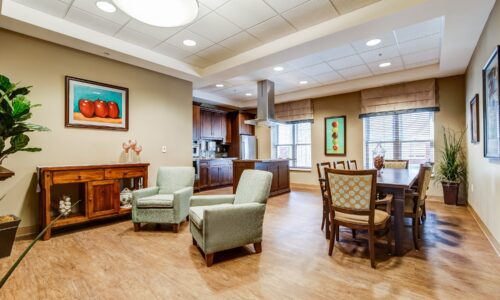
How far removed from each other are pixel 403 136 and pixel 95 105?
6231mm

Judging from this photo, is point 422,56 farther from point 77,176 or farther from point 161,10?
point 77,176

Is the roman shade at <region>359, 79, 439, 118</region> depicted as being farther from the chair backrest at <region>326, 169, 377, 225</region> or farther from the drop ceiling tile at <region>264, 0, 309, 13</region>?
the chair backrest at <region>326, 169, 377, 225</region>

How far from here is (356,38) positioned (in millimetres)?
3361

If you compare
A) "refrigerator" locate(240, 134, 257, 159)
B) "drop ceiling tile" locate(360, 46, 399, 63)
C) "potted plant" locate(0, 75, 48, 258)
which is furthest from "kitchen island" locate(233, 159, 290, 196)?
"potted plant" locate(0, 75, 48, 258)

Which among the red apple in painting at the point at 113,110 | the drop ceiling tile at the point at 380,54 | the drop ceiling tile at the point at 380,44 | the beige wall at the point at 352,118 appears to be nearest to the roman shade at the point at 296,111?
the beige wall at the point at 352,118

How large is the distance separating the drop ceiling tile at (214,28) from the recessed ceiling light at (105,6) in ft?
3.05

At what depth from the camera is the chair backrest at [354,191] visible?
2324 millimetres

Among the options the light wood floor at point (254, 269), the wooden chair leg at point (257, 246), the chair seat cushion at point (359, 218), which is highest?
the chair seat cushion at point (359, 218)

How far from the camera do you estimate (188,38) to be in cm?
371

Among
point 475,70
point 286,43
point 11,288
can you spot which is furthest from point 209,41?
point 475,70

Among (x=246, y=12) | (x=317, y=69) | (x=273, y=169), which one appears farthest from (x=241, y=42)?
(x=273, y=169)

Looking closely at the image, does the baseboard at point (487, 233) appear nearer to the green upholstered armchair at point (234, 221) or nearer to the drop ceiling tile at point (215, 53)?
the green upholstered armchair at point (234, 221)

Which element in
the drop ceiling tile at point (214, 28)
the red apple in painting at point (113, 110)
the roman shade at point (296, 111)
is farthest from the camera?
the roman shade at point (296, 111)

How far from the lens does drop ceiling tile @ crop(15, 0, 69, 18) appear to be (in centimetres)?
285
